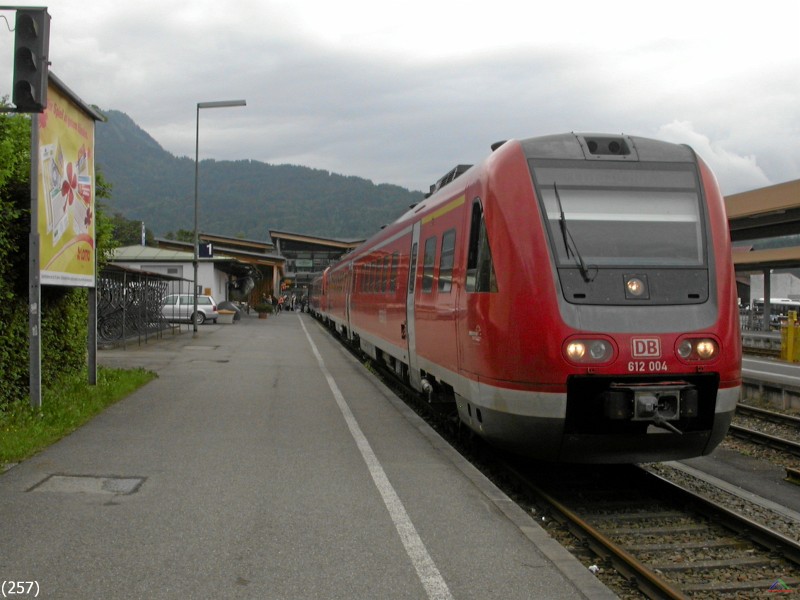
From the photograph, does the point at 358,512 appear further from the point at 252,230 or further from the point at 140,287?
the point at 252,230

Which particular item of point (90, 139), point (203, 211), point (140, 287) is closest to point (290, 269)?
point (140, 287)

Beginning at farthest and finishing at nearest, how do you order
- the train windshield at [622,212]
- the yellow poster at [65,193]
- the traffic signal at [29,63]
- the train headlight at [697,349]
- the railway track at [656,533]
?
the yellow poster at [65,193], the traffic signal at [29,63], the train windshield at [622,212], the train headlight at [697,349], the railway track at [656,533]

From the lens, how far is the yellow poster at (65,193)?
9.62 m

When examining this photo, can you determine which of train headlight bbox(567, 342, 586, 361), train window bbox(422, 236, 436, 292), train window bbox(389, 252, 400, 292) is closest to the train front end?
train headlight bbox(567, 342, 586, 361)

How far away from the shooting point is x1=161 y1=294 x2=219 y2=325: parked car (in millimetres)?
36850

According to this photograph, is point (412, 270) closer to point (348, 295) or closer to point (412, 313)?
point (412, 313)

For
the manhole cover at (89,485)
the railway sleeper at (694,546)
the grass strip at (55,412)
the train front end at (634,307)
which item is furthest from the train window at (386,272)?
the railway sleeper at (694,546)

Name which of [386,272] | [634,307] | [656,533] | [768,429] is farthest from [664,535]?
[386,272]

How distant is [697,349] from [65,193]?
25.3 feet

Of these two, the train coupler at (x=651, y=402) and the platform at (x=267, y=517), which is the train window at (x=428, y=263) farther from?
the train coupler at (x=651, y=402)

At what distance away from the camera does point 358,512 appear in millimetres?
5969

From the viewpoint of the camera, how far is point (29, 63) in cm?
748

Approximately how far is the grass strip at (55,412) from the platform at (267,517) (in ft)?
0.67

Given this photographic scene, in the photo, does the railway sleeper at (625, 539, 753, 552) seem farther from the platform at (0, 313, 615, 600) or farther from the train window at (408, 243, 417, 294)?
the train window at (408, 243, 417, 294)
